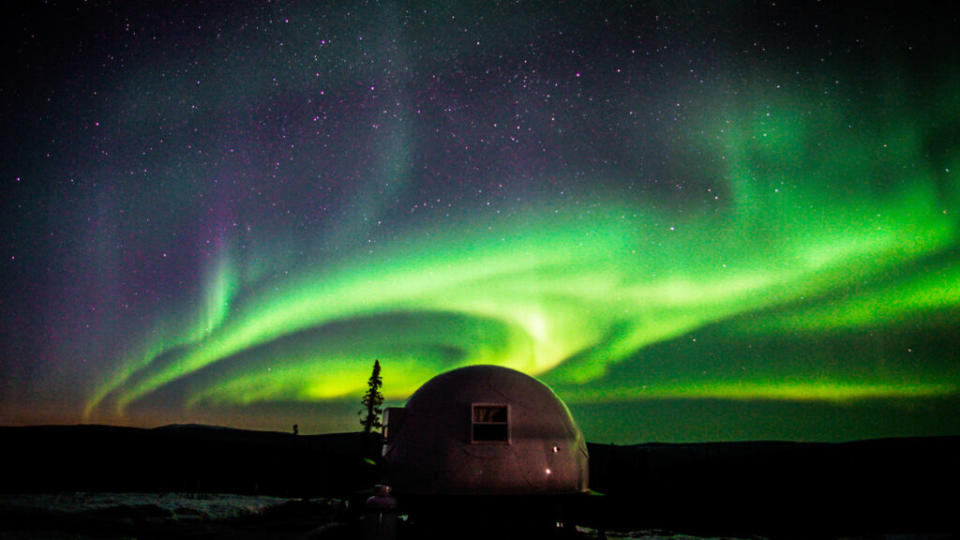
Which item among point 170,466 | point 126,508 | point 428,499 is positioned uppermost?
point 428,499

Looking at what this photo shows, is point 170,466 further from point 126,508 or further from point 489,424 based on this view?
point 489,424

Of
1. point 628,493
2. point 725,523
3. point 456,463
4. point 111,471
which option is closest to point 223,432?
point 111,471

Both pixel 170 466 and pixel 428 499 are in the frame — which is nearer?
pixel 428 499

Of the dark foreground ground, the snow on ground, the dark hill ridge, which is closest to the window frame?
the dark foreground ground

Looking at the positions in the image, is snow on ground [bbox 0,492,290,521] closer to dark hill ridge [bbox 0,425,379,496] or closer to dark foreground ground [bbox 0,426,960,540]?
dark foreground ground [bbox 0,426,960,540]

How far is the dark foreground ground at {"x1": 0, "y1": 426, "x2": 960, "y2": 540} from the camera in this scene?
11766 mm

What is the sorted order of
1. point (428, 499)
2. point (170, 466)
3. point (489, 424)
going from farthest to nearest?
point (170, 466) < point (489, 424) < point (428, 499)

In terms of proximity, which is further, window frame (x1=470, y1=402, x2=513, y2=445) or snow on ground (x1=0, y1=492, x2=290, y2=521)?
snow on ground (x1=0, y1=492, x2=290, y2=521)

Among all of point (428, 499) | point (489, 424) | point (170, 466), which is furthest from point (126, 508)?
point (170, 466)

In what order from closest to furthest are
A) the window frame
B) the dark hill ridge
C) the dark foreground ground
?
the window frame → the dark foreground ground → the dark hill ridge

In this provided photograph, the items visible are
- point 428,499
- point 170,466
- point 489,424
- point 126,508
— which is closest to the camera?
point 428,499

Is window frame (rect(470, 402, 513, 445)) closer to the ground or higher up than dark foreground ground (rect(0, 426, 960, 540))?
higher up

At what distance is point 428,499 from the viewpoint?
11.1 meters

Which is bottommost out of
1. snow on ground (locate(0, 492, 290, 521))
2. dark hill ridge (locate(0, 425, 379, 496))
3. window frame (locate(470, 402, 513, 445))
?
dark hill ridge (locate(0, 425, 379, 496))
